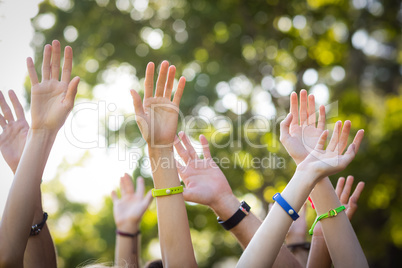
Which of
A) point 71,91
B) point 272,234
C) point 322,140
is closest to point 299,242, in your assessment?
point 322,140

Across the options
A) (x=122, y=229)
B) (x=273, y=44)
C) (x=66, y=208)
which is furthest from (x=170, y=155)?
(x=66, y=208)

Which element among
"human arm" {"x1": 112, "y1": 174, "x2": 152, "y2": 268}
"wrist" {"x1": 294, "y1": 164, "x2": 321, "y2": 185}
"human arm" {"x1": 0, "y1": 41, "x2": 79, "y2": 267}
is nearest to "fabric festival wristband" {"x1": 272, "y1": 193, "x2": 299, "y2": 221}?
"wrist" {"x1": 294, "y1": 164, "x2": 321, "y2": 185}

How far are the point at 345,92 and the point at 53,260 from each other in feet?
23.6

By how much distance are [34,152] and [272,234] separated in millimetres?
1235

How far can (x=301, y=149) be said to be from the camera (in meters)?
2.21

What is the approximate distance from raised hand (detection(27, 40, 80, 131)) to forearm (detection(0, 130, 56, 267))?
4.7 inches

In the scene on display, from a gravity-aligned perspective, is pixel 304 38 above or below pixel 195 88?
above

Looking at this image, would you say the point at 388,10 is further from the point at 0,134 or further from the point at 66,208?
the point at 66,208

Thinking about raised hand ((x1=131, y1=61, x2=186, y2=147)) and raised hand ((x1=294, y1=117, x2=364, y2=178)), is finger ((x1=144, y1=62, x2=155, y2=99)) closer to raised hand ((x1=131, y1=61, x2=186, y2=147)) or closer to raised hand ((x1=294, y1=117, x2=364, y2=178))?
raised hand ((x1=131, y1=61, x2=186, y2=147))

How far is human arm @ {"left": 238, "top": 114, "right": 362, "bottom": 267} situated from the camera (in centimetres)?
176

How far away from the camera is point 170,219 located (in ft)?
6.40

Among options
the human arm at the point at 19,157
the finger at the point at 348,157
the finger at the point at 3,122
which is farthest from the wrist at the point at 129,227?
the finger at the point at 348,157

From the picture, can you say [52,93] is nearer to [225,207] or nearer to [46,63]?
[46,63]

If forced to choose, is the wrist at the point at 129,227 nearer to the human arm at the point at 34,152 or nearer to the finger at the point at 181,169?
the finger at the point at 181,169
